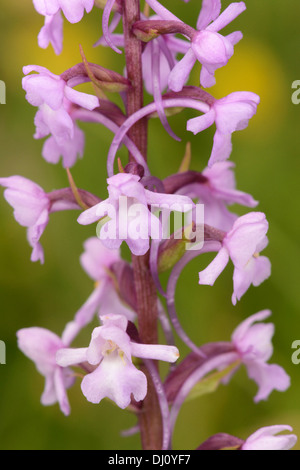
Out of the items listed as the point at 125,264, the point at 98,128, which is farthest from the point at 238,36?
the point at 98,128

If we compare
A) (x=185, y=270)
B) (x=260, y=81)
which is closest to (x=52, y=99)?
(x=185, y=270)

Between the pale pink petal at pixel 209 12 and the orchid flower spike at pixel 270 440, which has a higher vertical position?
the pale pink petal at pixel 209 12

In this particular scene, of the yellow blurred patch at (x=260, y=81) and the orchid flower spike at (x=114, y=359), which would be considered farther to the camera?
the yellow blurred patch at (x=260, y=81)

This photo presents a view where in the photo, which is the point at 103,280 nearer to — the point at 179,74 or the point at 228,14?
the point at 179,74

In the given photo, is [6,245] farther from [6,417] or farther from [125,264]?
[125,264]

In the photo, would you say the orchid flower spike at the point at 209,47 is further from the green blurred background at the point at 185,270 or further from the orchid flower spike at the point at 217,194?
the green blurred background at the point at 185,270

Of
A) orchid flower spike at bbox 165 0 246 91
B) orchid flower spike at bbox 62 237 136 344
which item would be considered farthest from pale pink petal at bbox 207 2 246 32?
orchid flower spike at bbox 62 237 136 344

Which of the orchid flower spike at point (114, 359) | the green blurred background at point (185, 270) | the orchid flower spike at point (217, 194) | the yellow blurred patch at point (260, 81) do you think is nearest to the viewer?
the orchid flower spike at point (114, 359)

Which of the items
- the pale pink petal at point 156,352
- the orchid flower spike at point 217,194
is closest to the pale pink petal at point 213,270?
the pale pink petal at point 156,352
